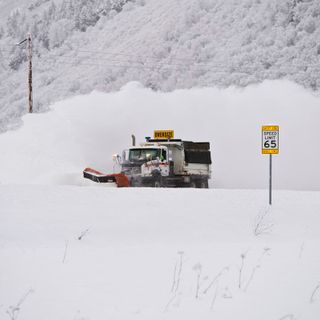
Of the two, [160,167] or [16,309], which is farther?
[160,167]

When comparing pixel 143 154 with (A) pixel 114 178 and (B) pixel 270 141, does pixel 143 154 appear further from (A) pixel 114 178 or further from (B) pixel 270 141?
(B) pixel 270 141

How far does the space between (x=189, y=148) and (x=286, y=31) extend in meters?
46.2

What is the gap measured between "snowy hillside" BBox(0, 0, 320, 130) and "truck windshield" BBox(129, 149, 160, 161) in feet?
119

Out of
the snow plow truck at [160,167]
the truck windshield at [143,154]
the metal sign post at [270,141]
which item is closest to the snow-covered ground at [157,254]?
the metal sign post at [270,141]

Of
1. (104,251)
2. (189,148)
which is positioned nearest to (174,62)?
(189,148)

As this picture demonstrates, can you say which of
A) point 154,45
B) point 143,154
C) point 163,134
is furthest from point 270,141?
point 154,45

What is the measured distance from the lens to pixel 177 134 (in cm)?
4053

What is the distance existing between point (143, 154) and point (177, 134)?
19094 mm

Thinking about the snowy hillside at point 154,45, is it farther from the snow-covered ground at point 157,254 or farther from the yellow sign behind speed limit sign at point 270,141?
the snow-covered ground at point 157,254

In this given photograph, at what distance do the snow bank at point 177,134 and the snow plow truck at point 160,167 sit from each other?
5681mm

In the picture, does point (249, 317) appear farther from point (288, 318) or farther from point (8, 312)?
point (8, 312)

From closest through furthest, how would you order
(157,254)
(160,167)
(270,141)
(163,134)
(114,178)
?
(157,254) → (270,141) → (114,178) → (160,167) → (163,134)

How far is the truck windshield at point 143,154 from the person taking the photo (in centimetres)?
2144

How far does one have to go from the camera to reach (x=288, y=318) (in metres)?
5.83
